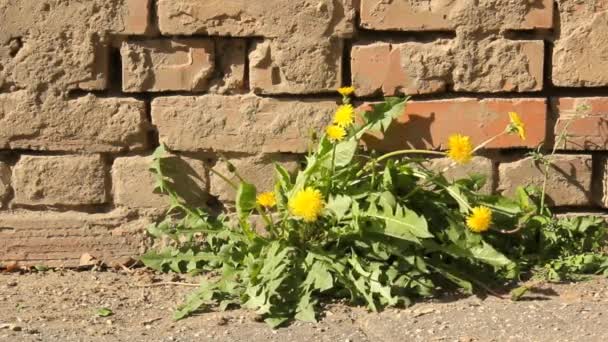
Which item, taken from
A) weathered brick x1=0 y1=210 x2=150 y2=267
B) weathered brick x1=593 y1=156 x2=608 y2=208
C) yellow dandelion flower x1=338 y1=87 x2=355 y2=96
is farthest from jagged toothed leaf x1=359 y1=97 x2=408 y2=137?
weathered brick x1=0 y1=210 x2=150 y2=267

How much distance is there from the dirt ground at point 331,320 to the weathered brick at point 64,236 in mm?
338

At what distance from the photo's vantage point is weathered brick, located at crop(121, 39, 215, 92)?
15.1 feet

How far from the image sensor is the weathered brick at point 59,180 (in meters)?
4.68

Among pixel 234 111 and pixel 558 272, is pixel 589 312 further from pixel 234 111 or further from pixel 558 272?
pixel 234 111

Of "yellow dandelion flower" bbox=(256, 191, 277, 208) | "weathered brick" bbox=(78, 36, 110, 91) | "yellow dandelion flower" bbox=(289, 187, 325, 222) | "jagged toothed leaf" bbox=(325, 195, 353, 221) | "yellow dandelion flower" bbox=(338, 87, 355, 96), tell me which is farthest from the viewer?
"weathered brick" bbox=(78, 36, 110, 91)

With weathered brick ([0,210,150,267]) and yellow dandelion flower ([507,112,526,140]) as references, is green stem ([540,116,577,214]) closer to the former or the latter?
yellow dandelion flower ([507,112,526,140])

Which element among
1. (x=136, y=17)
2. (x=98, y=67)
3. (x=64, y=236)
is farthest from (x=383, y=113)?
(x=64, y=236)

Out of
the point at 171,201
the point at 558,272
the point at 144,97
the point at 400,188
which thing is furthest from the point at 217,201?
the point at 558,272

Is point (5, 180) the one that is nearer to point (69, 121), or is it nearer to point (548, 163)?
point (69, 121)

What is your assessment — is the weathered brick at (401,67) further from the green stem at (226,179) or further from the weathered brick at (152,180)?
the weathered brick at (152,180)

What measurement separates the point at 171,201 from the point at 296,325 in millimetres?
1013

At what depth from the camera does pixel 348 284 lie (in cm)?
408

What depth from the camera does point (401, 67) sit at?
461cm

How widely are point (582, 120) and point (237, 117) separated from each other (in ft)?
4.94
